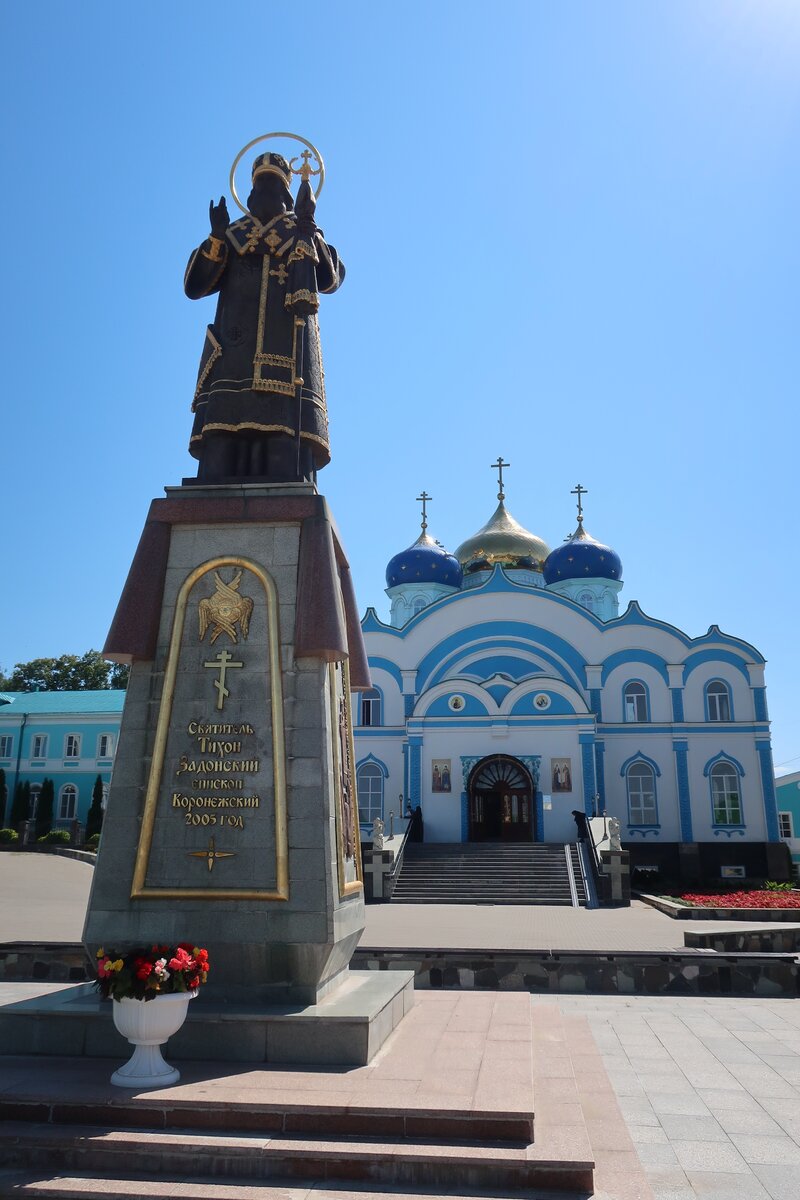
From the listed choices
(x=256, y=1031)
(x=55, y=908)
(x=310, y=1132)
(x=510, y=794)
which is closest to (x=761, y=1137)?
(x=310, y=1132)

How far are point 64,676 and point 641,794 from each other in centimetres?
3299

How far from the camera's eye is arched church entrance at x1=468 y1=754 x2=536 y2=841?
25.5 metres

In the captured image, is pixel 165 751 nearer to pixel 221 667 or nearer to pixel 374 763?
pixel 221 667

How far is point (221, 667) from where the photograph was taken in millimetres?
6453

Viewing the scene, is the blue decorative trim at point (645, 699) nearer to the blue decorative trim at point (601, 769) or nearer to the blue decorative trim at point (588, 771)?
the blue decorative trim at point (601, 769)

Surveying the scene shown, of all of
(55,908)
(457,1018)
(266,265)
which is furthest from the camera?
(55,908)

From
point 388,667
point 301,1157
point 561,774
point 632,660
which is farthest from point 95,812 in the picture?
point 301,1157

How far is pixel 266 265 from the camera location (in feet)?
24.9

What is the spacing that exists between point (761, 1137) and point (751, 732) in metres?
23.6

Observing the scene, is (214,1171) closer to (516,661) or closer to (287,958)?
(287,958)

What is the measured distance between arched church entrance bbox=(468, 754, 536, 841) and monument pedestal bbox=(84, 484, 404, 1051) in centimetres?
1917

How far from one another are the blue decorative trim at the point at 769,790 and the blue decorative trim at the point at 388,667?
→ 1067 cm

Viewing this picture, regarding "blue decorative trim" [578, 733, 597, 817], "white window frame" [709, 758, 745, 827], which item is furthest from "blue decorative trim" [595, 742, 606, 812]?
"white window frame" [709, 758, 745, 827]

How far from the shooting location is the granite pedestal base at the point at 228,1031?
5254 millimetres
